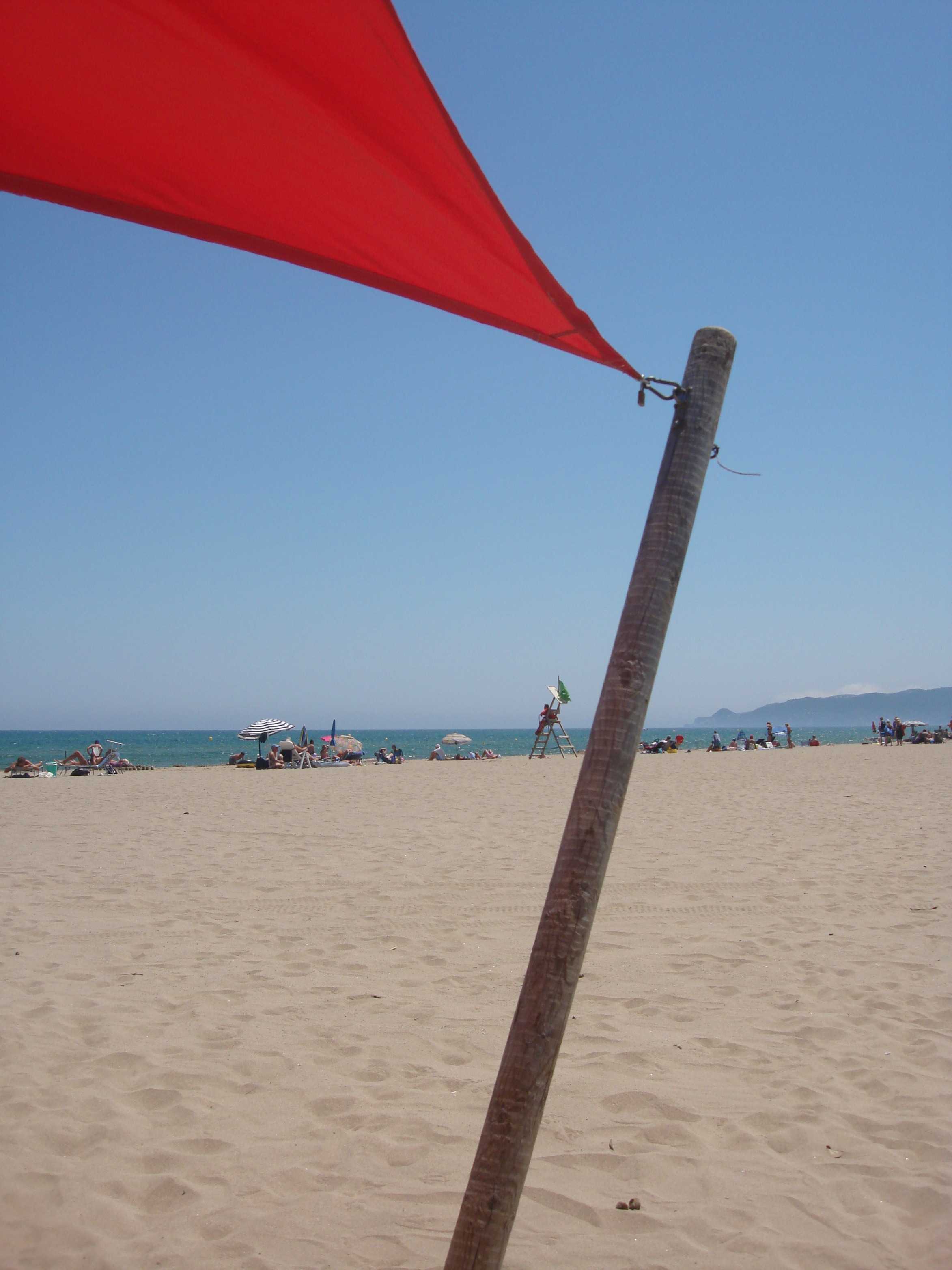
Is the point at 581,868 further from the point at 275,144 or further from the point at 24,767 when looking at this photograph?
the point at 24,767

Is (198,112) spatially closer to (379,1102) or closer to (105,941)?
(379,1102)

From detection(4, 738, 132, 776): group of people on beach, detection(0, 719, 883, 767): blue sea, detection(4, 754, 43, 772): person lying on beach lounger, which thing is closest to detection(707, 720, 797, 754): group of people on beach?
detection(0, 719, 883, 767): blue sea

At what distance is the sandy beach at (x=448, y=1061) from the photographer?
8.08 feet

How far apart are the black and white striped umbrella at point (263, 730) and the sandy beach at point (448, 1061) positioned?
21469 millimetres

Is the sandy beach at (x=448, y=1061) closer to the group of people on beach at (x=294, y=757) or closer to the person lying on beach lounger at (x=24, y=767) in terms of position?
the person lying on beach lounger at (x=24, y=767)

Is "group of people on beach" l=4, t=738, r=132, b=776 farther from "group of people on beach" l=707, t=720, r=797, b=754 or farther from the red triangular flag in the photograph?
the red triangular flag

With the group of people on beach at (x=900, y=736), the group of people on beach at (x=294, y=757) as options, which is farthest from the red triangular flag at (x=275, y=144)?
the group of people on beach at (x=900, y=736)

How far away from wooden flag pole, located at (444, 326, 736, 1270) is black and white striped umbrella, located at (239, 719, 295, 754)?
27.5 m

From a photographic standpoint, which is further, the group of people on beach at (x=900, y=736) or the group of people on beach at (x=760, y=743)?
the group of people on beach at (x=900, y=736)

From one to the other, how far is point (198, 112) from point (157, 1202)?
2.90 meters

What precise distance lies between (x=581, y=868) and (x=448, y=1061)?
225cm

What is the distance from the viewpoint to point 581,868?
1.75 meters

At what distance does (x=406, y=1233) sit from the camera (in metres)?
2.43

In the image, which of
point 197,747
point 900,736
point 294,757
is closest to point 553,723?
point 294,757
